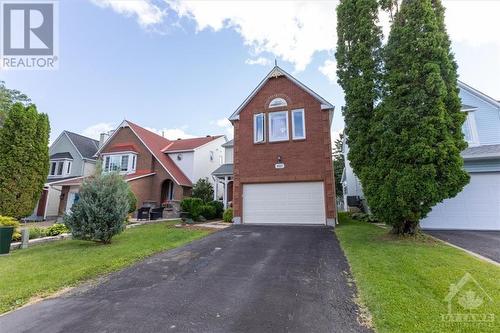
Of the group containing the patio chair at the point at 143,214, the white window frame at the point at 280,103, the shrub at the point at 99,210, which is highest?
the white window frame at the point at 280,103

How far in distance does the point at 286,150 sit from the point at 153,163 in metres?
14.1

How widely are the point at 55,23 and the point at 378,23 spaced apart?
14663mm

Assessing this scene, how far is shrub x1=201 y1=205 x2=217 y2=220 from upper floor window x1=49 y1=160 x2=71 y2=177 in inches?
697

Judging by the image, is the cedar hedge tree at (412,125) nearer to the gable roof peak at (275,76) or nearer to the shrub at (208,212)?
the gable roof peak at (275,76)

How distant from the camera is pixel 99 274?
620 cm

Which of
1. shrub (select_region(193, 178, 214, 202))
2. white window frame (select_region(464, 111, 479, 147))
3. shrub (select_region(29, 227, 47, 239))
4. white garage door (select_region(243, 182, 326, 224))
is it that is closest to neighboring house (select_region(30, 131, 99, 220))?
shrub (select_region(193, 178, 214, 202))

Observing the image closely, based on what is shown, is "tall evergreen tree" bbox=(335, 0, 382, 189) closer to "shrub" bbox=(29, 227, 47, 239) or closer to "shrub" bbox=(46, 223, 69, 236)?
"shrub" bbox=(46, 223, 69, 236)

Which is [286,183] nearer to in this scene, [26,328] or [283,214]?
[283,214]

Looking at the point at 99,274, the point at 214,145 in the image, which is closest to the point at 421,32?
the point at 99,274

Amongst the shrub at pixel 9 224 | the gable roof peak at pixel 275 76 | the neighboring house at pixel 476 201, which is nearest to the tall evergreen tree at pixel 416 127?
the neighboring house at pixel 476 201

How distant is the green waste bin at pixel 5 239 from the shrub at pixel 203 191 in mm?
13085

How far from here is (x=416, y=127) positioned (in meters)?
8.30

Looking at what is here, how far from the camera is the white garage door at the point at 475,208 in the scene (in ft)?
37.6

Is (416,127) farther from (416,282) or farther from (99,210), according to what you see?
(99,210)
